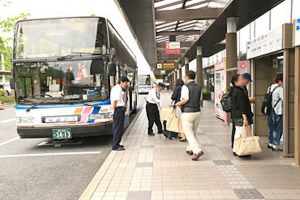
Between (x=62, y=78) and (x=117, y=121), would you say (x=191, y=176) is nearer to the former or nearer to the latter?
(x=117, y=121)

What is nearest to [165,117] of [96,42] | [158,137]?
[158,137]

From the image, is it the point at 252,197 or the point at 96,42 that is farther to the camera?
the point at 96,42

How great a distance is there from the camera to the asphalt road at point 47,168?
5.33m

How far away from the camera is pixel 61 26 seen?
28.6ft

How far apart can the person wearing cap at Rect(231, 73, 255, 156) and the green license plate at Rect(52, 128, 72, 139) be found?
164 inches

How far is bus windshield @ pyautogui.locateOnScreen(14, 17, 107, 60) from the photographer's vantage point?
28.2ft

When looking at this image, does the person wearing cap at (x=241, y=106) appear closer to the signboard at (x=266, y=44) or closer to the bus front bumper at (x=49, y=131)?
the signboard at (x=266, y=44)

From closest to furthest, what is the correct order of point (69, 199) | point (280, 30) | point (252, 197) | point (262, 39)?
point (252, 197) < point (69, 199) < point (280, 30) < point (262, 39)

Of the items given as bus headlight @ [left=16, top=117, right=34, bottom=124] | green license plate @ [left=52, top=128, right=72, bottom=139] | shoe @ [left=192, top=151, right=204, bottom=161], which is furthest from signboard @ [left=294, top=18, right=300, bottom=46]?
bus headlight @ [left=16, top=117, right=34, bottom=124]

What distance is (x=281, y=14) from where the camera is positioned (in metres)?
12.5

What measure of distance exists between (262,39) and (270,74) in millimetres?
1498

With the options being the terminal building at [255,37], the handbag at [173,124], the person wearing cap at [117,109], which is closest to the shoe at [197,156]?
the terminal building at [255,37]

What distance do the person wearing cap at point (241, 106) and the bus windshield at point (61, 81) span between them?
136 inches

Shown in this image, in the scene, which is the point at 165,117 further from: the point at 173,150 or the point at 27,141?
the point at 27,141
